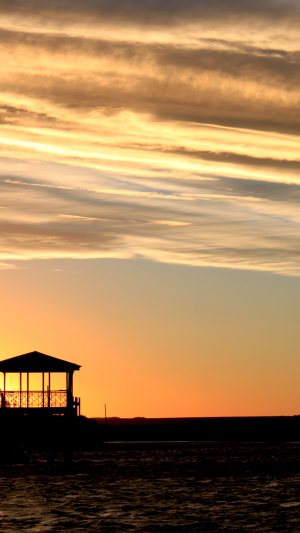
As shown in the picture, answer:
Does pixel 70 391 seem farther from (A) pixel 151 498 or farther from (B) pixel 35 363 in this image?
(A) pixel 151 498

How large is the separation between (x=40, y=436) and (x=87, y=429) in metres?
35.8

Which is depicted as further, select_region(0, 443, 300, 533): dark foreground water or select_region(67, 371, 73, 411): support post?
select_region(67, 371, 73, 411): support post

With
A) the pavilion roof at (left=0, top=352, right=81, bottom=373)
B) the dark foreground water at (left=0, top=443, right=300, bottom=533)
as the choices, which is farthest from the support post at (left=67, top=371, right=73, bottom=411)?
the dark foreground water at (left=0, top=443, right=300, bottom=533)

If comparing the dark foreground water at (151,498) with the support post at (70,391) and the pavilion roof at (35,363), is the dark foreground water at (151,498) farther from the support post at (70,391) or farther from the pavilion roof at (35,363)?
the pavilion roof at (35,363)

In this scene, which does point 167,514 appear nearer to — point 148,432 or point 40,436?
point 40,436

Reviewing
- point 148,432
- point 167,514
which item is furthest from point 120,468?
point 148,432

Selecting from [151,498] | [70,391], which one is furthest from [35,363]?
[151,498]

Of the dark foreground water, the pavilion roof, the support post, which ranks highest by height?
the pavilion roof

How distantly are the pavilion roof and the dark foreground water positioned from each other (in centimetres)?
640

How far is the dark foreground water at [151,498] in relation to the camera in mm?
27031

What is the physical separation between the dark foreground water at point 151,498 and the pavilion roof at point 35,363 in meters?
6.40

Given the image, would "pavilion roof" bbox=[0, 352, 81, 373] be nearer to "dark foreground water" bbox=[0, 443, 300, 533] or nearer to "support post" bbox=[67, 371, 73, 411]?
"support post" bbox=[67, 371, 73, 411]

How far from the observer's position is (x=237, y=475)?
47250 millimetres

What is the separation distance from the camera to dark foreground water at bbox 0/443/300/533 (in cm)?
2703
